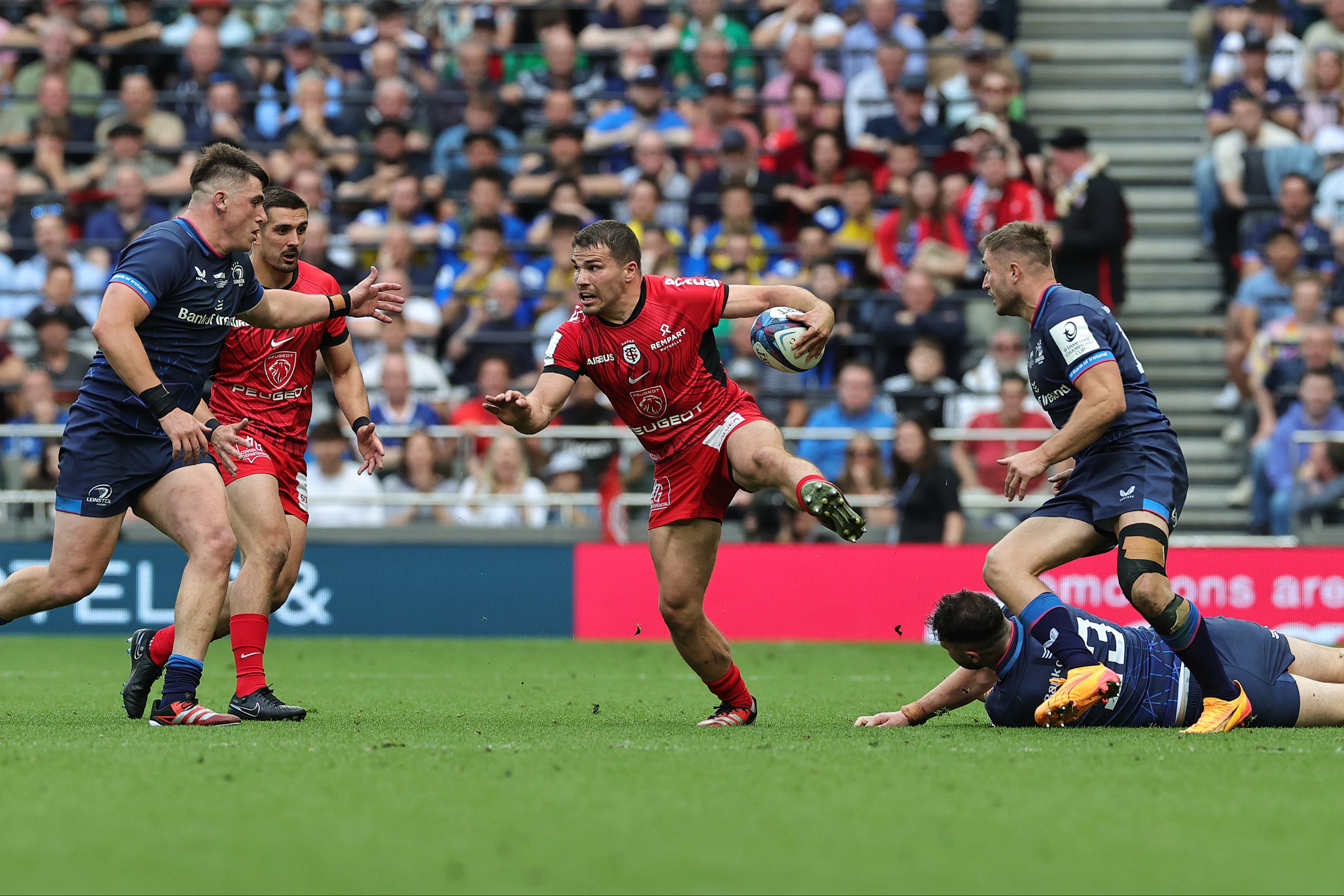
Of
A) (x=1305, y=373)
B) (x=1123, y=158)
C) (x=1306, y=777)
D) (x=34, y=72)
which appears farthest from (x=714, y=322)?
(x=34, y=72)

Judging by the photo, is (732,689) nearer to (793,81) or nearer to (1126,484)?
(1126,484)

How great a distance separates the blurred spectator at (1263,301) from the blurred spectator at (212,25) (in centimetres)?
1135

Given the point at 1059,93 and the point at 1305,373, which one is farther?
the point at 1059,93

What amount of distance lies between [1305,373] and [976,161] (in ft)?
12.8

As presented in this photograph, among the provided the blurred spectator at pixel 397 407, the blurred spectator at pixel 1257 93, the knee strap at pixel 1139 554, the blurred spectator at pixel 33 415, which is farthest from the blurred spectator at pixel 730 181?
the knee strap at pixel 1139 554

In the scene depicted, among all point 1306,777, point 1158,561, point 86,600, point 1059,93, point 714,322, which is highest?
point 1059,93

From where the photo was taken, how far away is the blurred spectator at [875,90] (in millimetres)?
17469

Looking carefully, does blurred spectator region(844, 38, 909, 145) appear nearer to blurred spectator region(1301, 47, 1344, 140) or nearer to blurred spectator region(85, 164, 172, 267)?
blurred spectator region(1301, 47, 1344, 140)

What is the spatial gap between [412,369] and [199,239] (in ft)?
26.1

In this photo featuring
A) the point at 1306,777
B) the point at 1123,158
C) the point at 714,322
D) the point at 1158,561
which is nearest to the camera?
the point at 1306,777

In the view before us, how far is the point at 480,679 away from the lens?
10.4 m

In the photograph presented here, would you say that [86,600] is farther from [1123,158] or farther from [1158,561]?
[1123,158]

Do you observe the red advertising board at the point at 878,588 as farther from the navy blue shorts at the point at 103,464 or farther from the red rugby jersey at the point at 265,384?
the navy blue shorts at the point at 103,464

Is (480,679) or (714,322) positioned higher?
(714,322)
